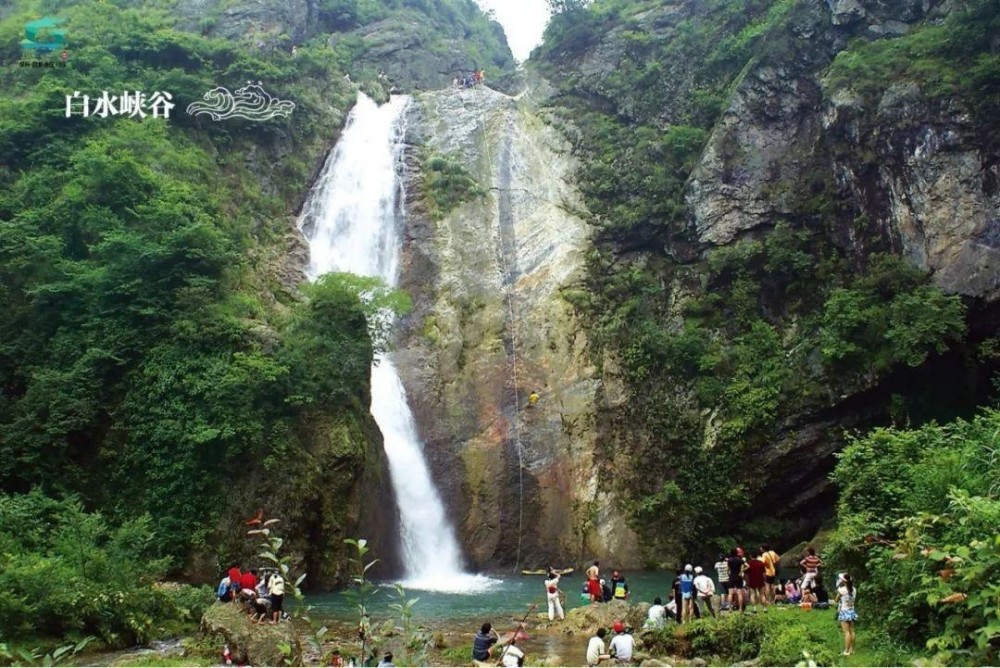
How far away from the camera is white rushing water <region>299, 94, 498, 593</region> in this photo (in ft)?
78.5

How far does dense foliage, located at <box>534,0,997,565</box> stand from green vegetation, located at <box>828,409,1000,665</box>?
9147 millimetres

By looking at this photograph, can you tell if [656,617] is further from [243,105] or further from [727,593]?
[243,105]

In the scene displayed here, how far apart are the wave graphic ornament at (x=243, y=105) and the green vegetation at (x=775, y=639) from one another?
1045 inches

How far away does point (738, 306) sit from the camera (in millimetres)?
27094

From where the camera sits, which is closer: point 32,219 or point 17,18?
point 32,219

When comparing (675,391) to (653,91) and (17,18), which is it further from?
(17,18)

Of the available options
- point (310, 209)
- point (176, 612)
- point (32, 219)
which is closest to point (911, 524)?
point (176, 612)

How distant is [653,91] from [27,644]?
32062mm

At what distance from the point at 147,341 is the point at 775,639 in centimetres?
1740

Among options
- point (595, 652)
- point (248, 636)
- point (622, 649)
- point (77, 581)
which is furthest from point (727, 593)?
point (77, 581)

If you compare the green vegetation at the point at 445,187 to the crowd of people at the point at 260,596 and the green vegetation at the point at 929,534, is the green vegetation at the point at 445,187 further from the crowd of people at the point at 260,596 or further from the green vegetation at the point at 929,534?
the green vegetation at the point at 929,534

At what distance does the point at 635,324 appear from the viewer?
28109 millimetres

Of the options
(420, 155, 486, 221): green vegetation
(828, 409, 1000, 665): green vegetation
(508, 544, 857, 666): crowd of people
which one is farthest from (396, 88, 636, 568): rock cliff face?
(828, 409, 1000, 665): green vegetation

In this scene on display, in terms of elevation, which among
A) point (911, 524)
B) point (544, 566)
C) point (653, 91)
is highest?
point (653, 91)
